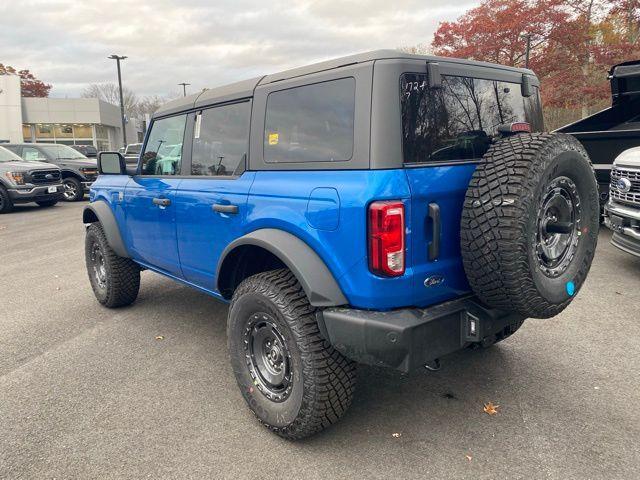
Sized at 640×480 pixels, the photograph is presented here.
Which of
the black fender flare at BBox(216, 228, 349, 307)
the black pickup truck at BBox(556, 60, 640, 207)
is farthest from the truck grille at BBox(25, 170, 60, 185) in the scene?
the black pickup truck at BBox(556, 60, 640, 207)

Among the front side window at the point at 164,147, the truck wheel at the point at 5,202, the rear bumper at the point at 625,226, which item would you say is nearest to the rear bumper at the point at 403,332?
the front side window at the point at 164,147

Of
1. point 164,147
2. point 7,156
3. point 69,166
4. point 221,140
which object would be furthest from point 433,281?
point 69,166

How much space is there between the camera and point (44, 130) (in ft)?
132

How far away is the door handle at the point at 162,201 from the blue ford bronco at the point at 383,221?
2.20ft

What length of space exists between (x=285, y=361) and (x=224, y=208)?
1027 millimetres

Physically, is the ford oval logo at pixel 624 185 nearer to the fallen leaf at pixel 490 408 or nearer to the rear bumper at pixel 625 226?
the rear bumper at pixel 625 226

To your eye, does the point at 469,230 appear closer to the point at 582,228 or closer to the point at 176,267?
the point at 582,228

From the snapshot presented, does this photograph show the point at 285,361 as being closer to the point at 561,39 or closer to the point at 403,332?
the point at 403,332

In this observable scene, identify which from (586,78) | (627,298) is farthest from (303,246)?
(586,78)

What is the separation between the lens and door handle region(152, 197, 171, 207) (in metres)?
→ 3.66

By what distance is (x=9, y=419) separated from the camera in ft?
9.66

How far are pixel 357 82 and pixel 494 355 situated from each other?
93.1 inches

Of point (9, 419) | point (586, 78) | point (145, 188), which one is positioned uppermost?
point (586, 78)

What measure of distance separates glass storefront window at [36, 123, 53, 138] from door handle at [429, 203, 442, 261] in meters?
45.3
